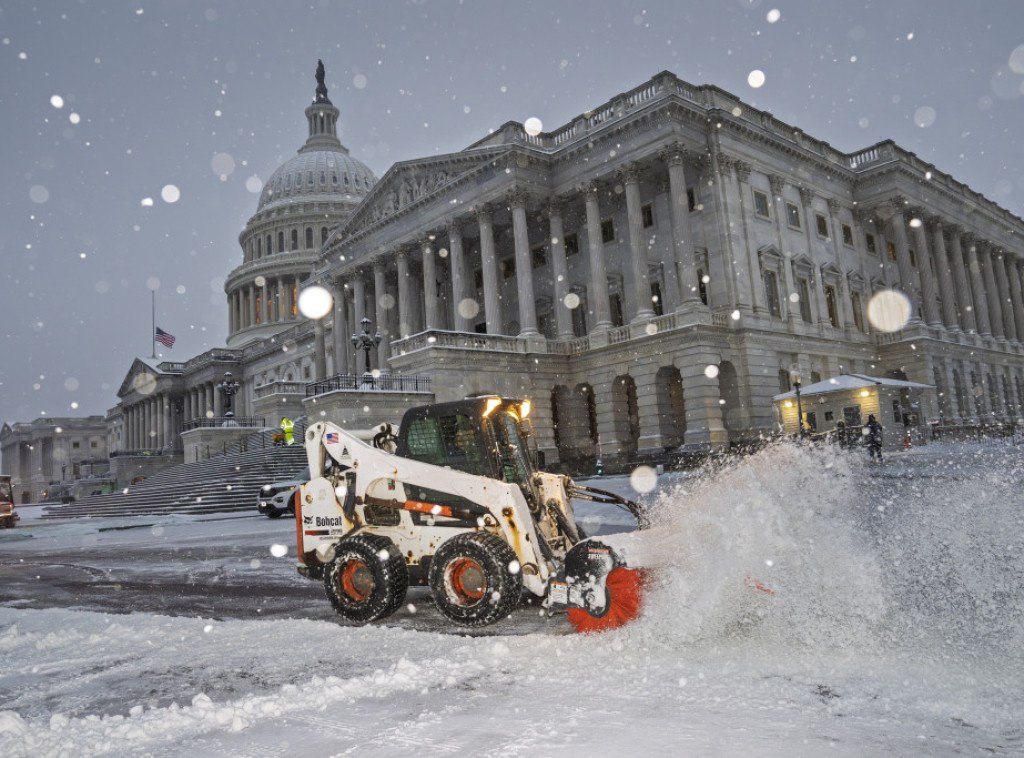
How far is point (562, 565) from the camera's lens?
6.60 meters

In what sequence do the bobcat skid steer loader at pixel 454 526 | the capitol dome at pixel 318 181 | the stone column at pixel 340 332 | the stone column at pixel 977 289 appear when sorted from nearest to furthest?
the bobcat skid steer loader at pixel 454 526 < the stone column at pixel 977 289 < the stone column at pixel 340 332 < the capitol dome at pixel 318 181

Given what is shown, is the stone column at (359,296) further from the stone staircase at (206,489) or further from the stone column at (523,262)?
the stone column at (523,262)

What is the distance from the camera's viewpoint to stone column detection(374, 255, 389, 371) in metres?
45.3

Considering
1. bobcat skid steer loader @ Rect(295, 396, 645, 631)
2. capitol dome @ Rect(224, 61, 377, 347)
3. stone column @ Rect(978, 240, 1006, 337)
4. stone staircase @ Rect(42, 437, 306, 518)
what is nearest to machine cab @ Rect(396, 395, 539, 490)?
bobcat skid steer loader @ Rect(295, 396, 645, 631)

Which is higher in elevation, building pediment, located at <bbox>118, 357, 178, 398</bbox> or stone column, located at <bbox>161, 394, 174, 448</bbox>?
building pediment, located at <bbox>118, 357, 178, 398</bbox>

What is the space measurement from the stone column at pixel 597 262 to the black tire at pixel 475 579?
29.1 meters

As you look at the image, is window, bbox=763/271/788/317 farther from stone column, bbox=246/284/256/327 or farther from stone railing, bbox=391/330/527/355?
stone column, bbox=246/284/256/327

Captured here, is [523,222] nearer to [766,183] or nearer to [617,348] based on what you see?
[617,348]

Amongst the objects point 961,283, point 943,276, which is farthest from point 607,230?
point 961,283

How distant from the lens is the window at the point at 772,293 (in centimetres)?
3556

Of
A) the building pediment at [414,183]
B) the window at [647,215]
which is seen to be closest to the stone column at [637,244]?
the window at [647,215]

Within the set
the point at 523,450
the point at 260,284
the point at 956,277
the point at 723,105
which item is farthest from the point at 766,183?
the point at 260,284

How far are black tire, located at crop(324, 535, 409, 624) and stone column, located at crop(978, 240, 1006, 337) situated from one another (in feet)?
179

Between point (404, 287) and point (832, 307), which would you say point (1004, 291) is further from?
point (404, 287)
